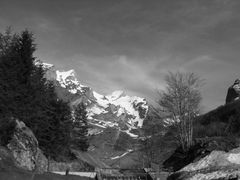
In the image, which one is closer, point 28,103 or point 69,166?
point 28,103

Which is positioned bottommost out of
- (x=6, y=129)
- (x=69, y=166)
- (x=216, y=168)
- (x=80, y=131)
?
(x=216, y=168)

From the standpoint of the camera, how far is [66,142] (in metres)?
42.2

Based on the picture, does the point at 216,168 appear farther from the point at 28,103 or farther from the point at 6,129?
the point at 28,103

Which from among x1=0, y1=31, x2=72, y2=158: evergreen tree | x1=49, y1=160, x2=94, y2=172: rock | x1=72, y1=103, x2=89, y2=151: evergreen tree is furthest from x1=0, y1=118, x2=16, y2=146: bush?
x1=72, y1=103, x2=89, y2=151: evergreen tree

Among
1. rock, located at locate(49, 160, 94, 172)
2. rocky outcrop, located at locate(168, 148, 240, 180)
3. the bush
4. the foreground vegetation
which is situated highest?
the foreground vegetation

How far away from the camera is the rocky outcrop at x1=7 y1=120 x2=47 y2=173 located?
80.0 feet

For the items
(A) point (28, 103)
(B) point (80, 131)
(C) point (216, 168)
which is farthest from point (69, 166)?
(C) point (216, 168)

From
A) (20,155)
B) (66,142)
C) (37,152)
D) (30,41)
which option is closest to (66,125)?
(66,142)

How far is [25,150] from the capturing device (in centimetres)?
2511

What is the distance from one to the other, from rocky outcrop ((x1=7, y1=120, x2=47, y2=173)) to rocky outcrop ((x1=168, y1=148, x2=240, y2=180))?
15.8 m

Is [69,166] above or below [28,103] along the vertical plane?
below

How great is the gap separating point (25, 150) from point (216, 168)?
19.2 m

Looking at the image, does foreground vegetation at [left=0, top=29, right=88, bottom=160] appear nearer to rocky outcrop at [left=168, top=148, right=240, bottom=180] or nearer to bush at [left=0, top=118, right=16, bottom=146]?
bush at [left=0, top=118, right=16, bottom=146]

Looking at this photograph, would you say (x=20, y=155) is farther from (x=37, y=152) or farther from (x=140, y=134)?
(x=140, y=134)
